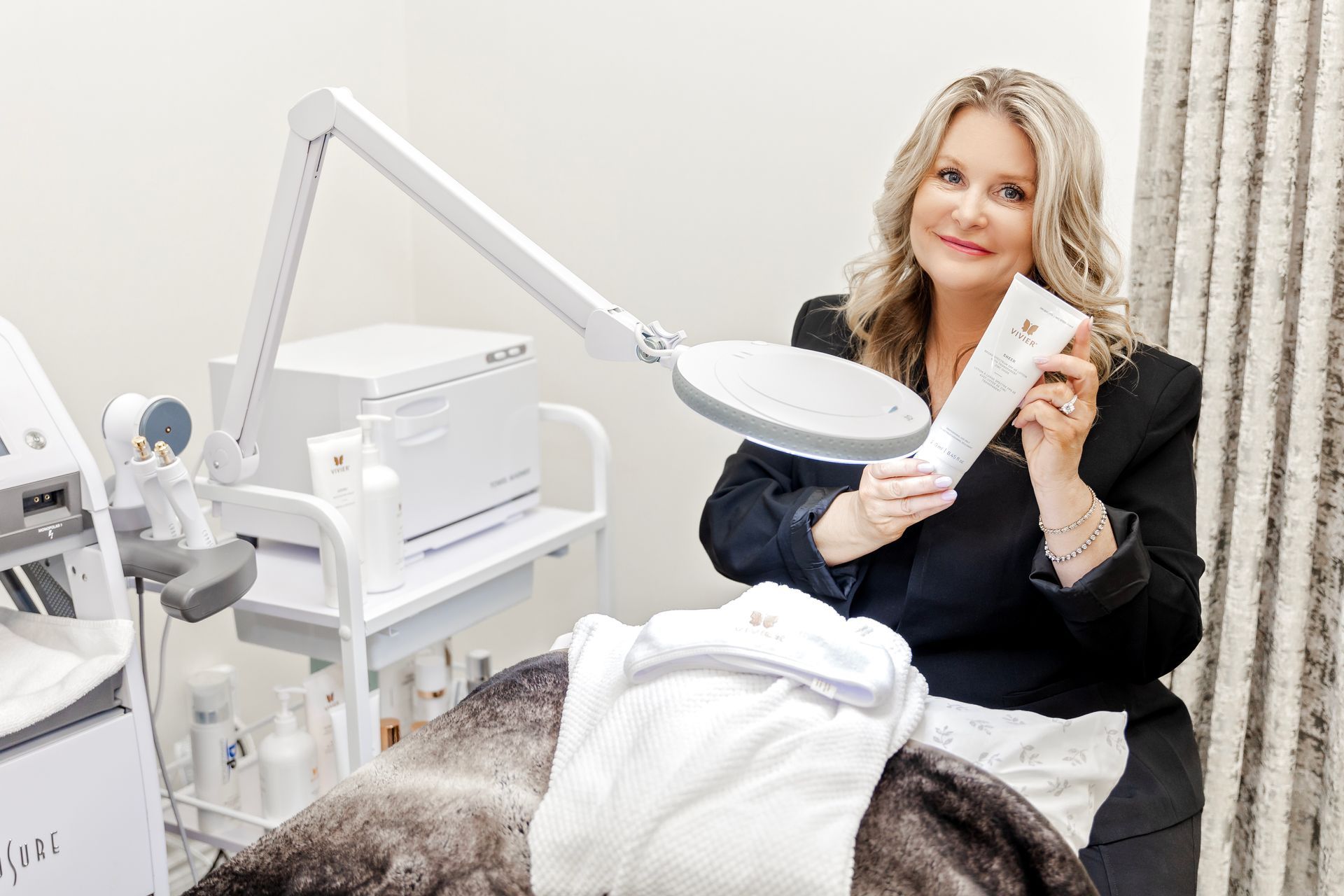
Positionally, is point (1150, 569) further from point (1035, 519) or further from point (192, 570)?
point (192, 570)

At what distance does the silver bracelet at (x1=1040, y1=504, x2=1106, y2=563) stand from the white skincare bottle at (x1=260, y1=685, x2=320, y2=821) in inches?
39.2

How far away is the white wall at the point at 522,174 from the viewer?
1686 millimetres

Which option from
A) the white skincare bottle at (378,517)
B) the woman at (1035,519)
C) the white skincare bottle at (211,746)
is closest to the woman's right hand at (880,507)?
the woman at (1035,519)

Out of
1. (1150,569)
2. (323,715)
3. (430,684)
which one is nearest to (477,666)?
(430,684)

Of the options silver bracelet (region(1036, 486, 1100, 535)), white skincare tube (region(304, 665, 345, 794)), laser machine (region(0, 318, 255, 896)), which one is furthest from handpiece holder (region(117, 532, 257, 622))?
silver bracelet (region(1036, 486, 1100, 535))

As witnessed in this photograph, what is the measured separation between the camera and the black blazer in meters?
1.17

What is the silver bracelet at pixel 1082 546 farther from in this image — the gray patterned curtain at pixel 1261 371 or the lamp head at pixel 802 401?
the gray patterned curtain at pixel 1261 371

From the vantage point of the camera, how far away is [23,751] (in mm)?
1095

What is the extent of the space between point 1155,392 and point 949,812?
59cm

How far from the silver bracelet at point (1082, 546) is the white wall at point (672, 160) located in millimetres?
713

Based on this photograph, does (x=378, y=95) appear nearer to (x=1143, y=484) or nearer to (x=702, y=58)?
(x=702, y=58)

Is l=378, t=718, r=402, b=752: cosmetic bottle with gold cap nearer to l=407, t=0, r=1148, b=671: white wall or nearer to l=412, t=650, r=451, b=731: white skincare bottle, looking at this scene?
l=412, t=650, r=451, b=731: white skincare bottle

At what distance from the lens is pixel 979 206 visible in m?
1.25

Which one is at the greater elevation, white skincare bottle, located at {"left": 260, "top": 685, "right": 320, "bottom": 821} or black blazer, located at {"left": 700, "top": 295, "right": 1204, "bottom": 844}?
black blazer, located at {"left": 700, "top": 295, "right": 1204, "bottom": 844}
